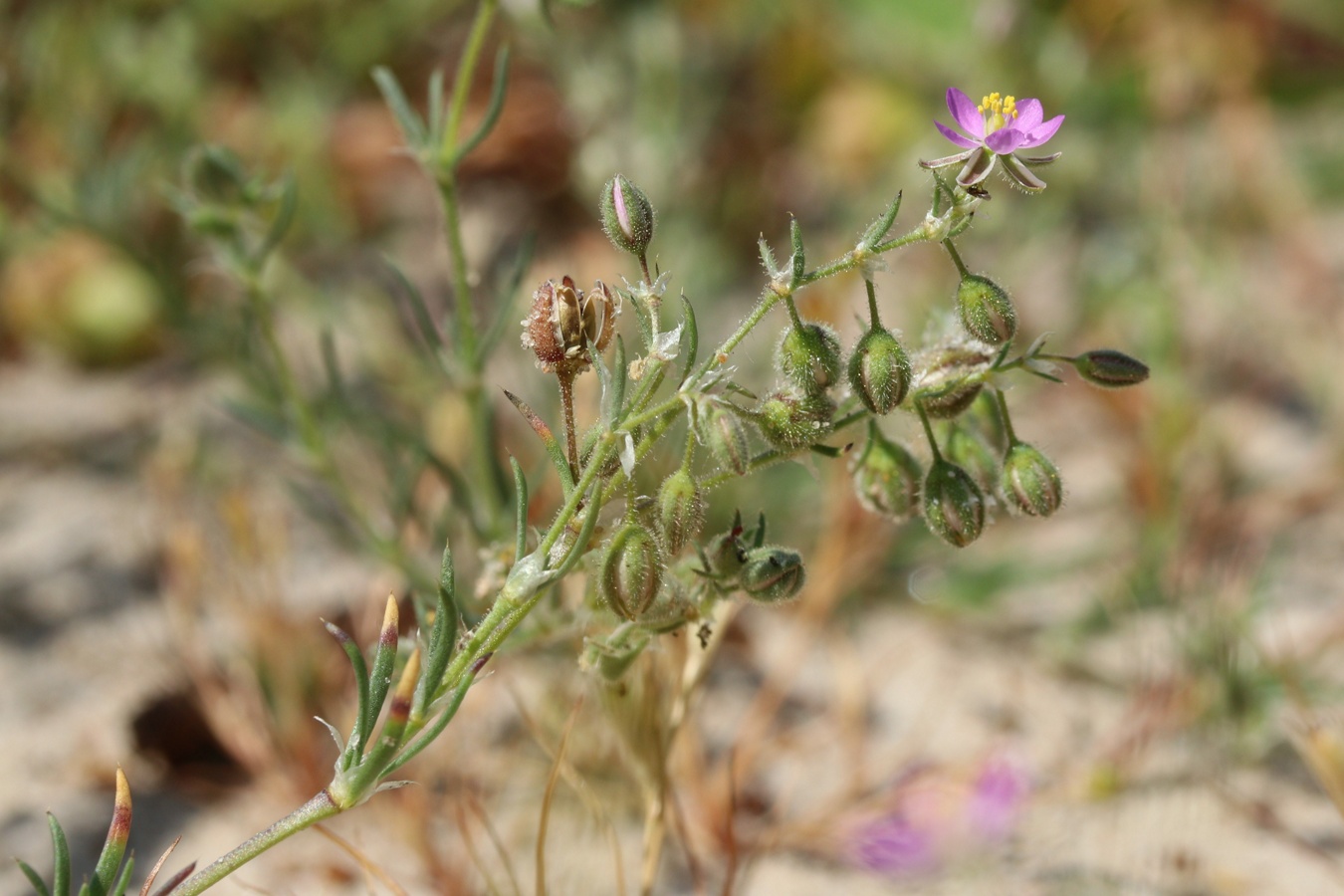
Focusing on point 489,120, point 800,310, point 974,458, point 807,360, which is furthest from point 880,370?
point 800,310

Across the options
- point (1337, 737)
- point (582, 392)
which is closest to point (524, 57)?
point (582, 392)

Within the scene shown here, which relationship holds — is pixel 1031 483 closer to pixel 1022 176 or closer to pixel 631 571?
pixel 1022 176

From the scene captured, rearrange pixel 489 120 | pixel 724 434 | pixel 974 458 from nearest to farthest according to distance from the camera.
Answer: pixel 724 434, pixel 974 458, pixel 489 120

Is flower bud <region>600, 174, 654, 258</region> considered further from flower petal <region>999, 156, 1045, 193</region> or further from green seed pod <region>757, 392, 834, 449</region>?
flower petal <region>999, 156, 1045, 193</region>

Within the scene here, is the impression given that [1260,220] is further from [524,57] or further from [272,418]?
[272,418]

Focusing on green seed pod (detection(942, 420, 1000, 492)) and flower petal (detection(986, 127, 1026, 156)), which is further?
green seed pod (detection(942, 420, 1000, 492))

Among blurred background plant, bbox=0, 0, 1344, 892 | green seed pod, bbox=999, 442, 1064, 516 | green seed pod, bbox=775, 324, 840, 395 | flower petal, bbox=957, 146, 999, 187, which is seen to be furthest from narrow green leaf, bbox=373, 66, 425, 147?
green seed pod, bbox=999, 442, 1064, 516
